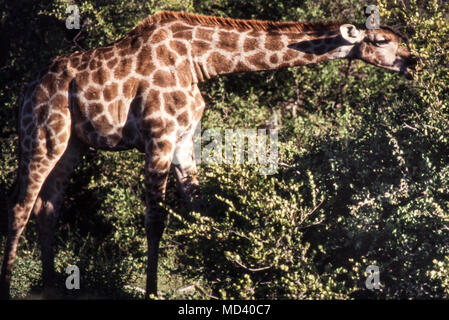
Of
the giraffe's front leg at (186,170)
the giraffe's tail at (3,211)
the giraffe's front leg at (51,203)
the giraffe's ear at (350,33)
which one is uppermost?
the giraffe's ear at (350,33)

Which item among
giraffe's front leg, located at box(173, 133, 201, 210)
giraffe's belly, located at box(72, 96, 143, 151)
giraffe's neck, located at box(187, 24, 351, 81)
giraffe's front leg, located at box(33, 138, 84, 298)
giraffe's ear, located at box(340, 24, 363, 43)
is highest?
giraffe's ear, located at box(340, 24, 363, 43)

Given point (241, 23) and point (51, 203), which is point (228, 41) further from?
point (51, 203)

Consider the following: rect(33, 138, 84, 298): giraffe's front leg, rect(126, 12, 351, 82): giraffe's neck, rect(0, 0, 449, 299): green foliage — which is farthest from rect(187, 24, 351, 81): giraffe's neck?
rect(33, 138, 84, 298): giraffe's front leg

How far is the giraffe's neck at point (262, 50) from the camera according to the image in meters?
→ 8.00

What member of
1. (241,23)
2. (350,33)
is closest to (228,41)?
(241,23)

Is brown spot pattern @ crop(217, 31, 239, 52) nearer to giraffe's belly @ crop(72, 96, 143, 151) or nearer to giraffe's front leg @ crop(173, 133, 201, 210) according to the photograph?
giraffe's front leg @ crop(173, 133, 201, 210)

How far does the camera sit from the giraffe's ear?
25.5 ft

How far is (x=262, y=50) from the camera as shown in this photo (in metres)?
8.10

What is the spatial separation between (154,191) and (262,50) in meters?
2.21

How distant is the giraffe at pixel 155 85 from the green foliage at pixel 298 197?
1.62ft

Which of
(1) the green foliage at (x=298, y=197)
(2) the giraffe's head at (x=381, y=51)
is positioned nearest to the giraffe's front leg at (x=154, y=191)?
(1) the green foliage at (x=298, y=197)

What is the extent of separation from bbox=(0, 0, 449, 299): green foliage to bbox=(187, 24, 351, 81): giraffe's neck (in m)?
0.86

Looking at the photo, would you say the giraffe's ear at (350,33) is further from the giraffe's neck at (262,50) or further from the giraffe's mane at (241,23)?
the giraffe's mane at (241,23)

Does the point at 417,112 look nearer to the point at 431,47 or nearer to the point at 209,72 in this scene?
the point at 431,47
